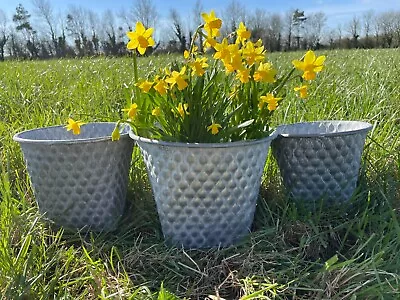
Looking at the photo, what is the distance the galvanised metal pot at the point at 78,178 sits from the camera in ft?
3.59

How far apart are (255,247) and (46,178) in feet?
1.92

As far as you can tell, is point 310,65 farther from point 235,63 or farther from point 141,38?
point 141,38

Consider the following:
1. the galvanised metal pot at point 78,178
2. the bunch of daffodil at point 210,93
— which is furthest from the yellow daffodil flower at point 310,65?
the galvanised metal pot at point 78,178

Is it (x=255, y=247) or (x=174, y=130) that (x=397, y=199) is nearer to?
(x=255, y=247)

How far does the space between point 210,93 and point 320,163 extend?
1.30ft

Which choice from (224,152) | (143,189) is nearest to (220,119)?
(224,152)

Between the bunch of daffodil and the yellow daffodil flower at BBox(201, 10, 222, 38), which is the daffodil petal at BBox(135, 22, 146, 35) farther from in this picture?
the yellow daffodil flower at BBox(201, 10, 222, 38)

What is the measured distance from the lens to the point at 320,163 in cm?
118

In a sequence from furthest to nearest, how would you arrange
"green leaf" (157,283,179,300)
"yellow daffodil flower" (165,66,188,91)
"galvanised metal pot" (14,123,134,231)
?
"galvanised metal pot" (14,123,134,231) < "yellow daffodil flower" (165,66,188,91) < "green leaf" (157,283,179,300)

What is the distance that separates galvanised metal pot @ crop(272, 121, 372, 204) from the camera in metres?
1.16

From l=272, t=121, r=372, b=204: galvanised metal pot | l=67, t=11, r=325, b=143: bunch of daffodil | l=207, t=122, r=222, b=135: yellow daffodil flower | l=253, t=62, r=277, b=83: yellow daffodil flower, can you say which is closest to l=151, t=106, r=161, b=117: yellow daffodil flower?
l=67, t=11, r=325, b=143: bunch of daffodil

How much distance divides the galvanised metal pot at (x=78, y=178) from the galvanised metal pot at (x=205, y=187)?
0.42 ft

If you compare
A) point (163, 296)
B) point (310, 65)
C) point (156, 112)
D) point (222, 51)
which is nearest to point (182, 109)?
point (156, 112)

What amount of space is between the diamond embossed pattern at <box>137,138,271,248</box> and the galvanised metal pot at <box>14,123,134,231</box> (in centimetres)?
15
